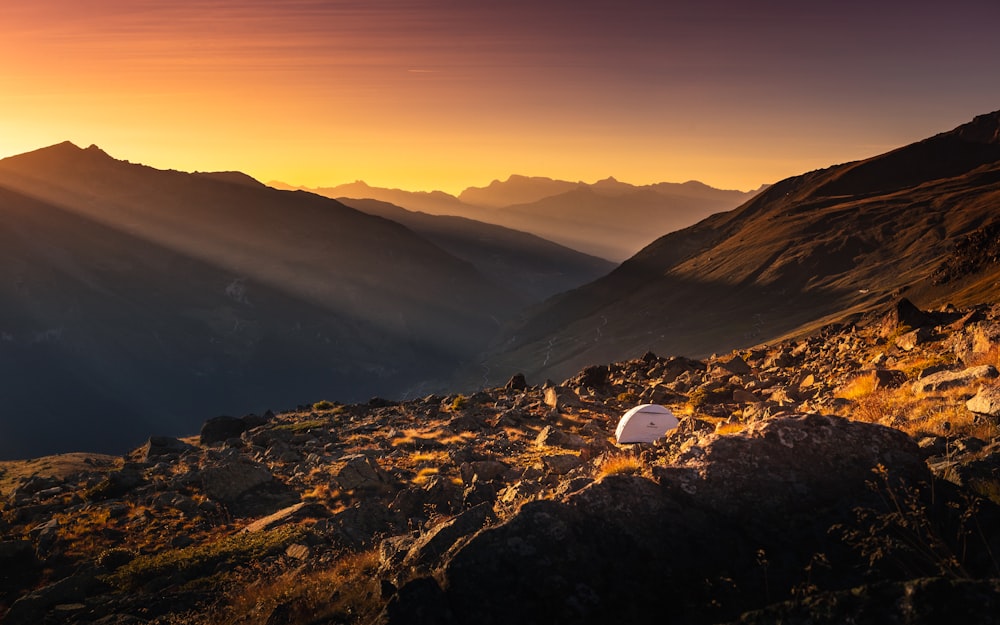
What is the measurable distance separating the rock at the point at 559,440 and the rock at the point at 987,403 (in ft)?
48.7

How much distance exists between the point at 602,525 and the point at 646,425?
671 inches

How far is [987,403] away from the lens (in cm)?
1026

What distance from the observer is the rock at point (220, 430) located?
43812 mm

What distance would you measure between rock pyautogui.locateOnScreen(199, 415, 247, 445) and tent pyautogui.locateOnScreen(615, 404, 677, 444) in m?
33.1

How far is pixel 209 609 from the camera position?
10.6m

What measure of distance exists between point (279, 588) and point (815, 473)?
30.7 feet

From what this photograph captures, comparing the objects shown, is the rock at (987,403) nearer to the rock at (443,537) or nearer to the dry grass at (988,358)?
the dry grass at (988,358)

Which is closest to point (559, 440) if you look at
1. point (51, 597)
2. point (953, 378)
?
point (953, 378)

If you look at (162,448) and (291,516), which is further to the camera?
(162,448)

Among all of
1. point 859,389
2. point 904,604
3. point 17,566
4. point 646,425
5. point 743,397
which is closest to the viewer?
point 904,604

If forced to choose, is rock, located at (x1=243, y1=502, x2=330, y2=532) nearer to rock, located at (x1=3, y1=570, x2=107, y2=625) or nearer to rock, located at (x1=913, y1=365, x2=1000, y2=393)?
rock, located at (x1=3, y1=570, x2=107, y2=625)

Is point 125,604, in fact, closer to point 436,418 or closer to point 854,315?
point 436,418

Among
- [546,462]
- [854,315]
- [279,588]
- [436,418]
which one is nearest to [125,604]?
[279,588]

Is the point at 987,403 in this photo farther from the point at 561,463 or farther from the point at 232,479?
the point at 232,479
